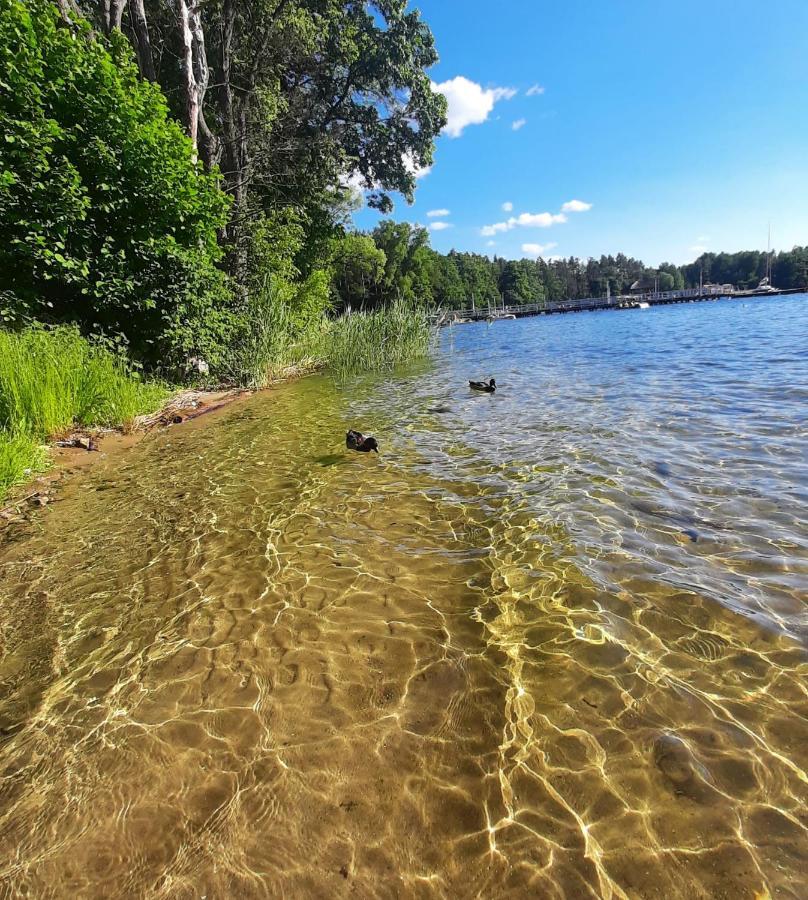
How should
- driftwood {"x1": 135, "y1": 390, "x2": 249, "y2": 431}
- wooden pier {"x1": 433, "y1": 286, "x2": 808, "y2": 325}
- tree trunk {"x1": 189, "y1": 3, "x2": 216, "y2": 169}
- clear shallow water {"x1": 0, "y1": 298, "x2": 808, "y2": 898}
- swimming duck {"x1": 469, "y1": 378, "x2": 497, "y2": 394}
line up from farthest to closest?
wooden pier {"x1": 433, "y1": 286, "x2": 808, "y2": 325} < tree trunk {"x1": 189, "y1": 3, "x2": 216, "y2": 169} < swimming duck {"x1": 469, "y1": 378, "x2": 497, "y2": 394} < driftwood {"x1": 135, "y1": 390, "x2": 249, "y2": 431} < clear shallow water {"x1": 0, "y1": 298, "x2": 808, "y2": 898}

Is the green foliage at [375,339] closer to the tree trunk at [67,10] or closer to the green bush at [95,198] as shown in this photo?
the green bush at [95,198]

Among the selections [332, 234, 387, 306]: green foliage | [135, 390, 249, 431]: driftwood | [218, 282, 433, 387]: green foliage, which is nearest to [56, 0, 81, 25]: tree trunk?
[218, 282, 433, 387]: green foliage

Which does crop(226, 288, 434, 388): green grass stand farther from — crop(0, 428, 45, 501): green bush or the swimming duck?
crop(0, 428, 45, 501): green bush

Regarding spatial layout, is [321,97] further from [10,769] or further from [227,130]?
[10,769]

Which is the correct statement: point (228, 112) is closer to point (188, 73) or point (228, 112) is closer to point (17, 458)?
point (188, 73)

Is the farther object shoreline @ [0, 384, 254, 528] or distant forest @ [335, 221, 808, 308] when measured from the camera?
distant forest @ [335, 221, 808, 308]

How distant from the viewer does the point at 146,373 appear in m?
11.0

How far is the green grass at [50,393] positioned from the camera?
598 cm

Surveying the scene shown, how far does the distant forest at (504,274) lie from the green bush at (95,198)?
166 feet

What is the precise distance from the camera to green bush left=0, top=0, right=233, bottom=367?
7.92 metres

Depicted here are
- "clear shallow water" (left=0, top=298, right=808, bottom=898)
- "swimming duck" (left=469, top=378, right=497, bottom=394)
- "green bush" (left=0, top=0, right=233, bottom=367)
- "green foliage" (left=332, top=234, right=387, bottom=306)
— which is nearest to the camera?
"clear shallow water" (left=0, top=298, right=808, bottom=898)

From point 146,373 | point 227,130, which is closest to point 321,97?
point 227,130

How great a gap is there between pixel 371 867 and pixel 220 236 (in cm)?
1651

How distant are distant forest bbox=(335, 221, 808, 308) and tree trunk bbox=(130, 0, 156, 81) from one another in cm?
4615
